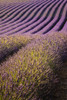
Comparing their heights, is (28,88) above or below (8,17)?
above

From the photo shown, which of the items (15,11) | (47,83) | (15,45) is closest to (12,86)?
(47,83)

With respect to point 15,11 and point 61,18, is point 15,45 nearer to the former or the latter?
point 61,18

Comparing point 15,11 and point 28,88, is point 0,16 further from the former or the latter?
point 28,88

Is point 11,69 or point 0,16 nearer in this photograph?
point 11,69

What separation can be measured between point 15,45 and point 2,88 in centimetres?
235

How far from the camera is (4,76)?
1.54 metres

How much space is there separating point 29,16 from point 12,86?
30.2 feet

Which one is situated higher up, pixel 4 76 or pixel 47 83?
pixel 4 76

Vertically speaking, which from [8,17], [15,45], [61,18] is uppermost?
[15,45]

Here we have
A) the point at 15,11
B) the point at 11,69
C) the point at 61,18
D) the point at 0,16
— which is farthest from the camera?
the point at 15,11

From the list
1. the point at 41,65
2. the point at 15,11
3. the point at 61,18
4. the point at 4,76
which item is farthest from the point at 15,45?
the point at 15,11

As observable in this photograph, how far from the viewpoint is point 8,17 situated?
A: 33.6 feet

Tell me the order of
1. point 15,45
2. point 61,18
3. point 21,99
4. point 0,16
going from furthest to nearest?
1. point 0,16
2. point 61,18
3. point 15,45
4. point 21,99

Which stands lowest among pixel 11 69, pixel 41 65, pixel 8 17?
pixel 8 17
